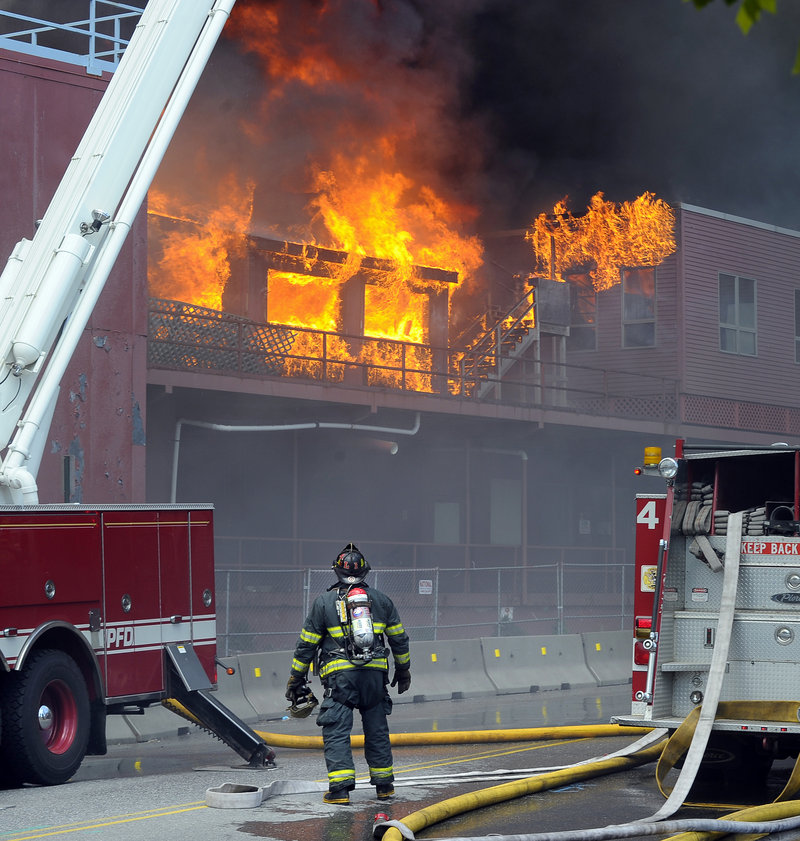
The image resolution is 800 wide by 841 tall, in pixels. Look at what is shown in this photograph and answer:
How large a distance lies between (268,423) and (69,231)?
1336 centimetres

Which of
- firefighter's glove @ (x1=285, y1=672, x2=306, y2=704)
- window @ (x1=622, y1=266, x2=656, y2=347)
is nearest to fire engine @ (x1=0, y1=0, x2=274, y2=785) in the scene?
firefighter's glove @ (x1=285, y1=672, x2=306, y2=704)

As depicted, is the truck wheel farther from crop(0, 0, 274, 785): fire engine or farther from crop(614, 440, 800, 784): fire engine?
crop(614, 440, 800, 784): fire engine

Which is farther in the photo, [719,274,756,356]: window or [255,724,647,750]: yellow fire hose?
[719,274,756,356]: window

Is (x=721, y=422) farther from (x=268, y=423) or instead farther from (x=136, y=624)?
(x=136, y=624)

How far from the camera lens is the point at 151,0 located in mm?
11828

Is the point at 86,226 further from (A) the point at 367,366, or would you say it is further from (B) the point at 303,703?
(A) the point at 367,366

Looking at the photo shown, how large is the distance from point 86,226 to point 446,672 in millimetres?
8695

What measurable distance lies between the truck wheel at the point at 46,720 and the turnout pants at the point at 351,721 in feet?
7.82

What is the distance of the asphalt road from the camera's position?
8055 millimetres

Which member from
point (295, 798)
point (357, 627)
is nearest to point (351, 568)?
point (357, 627)

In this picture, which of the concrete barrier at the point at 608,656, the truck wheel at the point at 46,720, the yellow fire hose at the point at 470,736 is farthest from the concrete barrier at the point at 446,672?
the truck wheel at the point at 46,720

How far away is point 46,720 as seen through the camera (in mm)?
10062

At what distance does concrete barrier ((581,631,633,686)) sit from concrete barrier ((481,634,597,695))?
0.16 meters

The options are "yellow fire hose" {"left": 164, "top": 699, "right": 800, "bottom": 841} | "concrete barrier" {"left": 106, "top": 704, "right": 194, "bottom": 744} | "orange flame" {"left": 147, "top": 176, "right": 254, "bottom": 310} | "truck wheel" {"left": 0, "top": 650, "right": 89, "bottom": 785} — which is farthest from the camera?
"orange flame" {"left": 147, "top": 176, "right": 254, "bottom": 310}
